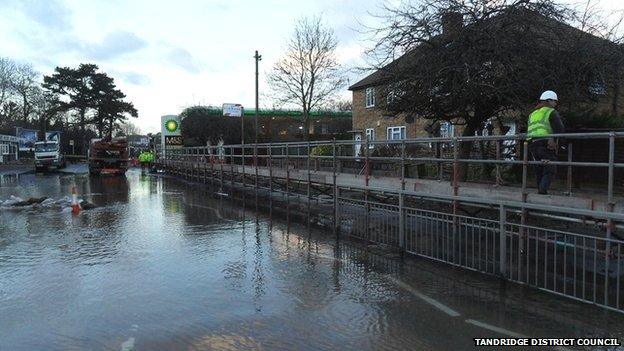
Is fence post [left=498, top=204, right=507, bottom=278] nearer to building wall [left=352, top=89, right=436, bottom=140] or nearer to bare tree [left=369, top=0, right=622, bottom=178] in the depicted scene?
bare tree [left=369, top=0, right=622, bottom=178]

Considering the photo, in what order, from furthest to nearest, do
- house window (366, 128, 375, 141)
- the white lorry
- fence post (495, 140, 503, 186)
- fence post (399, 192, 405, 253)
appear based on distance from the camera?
the white lorry
house window (366, 128, 375, 141)
fence post (495, 140, 503, 186)
fence post (399, 192, 405, 253)

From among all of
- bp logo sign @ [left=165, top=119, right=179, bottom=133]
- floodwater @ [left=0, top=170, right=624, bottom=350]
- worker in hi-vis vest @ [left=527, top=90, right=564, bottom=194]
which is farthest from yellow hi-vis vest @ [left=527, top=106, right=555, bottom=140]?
bp logo sign @ [left=165, top=119, right=179, bottom=133]

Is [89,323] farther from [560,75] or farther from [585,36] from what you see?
[585,36]

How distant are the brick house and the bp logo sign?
14153 mm

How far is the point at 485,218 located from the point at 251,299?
11.8ft

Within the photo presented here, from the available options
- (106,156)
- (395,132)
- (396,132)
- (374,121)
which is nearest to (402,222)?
(396,132)

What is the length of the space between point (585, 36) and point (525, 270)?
8.87 meters

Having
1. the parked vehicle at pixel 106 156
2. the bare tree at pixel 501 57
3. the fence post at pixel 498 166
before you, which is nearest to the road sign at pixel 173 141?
the parked vehicle at pixel 106 156

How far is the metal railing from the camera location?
6359mm

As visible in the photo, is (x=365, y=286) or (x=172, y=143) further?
(x=172, y=143)

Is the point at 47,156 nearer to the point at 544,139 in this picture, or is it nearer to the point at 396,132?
the point at 396,132

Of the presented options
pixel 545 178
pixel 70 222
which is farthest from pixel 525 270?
pixel 70 222

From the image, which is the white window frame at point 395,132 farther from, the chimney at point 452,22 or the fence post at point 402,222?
the fence post at point 402,222

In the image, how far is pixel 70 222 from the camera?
42.8 ft
